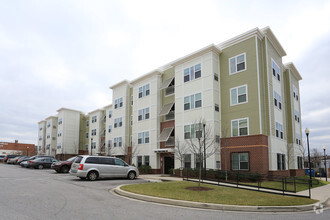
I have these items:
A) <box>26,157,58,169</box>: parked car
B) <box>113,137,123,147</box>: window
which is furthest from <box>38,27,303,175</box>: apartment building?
<box>26,157,58,169</box>: parked car

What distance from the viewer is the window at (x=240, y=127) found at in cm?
2342

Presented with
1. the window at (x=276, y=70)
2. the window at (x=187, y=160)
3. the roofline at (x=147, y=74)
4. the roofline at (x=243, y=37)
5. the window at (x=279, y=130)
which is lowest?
the window at (x=187, y=160)

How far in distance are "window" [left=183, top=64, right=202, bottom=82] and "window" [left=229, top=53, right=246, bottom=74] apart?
3.15 m

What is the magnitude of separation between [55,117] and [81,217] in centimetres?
6770

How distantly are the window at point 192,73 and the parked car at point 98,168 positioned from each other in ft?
39.3

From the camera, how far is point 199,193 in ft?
42.4

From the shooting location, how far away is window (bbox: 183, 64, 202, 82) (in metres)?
27.4

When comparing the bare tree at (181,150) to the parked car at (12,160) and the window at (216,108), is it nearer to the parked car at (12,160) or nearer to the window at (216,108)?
the window at (216,108)

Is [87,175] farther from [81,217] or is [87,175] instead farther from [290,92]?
[290,92]

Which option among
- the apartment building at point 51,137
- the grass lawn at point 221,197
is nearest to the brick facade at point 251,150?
the grass lawn at point 221,197

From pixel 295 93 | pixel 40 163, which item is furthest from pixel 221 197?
pixel 40 163

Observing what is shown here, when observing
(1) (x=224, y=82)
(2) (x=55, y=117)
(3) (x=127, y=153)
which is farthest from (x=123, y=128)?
(2) (x=55, y=117)

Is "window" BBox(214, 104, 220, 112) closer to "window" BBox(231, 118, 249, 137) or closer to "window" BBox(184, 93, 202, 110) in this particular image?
"window" BBox(184, 93, 202, 110)

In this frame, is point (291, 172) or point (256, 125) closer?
point (256, 125)
